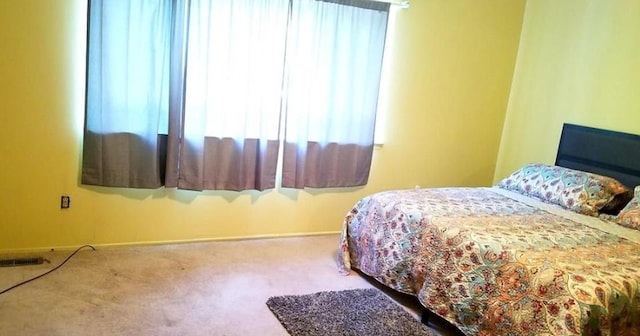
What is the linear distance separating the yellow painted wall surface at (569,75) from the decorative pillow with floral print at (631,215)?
66 cm

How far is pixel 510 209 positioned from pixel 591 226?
18.1 inches

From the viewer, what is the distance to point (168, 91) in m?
3.20

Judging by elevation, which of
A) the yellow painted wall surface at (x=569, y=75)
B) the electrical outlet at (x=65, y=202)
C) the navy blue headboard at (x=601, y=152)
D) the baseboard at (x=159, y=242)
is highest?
the yellow painted wall surface at (x=569, y=75)

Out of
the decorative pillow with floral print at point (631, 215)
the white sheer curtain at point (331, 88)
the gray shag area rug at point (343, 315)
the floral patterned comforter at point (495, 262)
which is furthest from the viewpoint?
the white sheer curtain at point (331, 88)

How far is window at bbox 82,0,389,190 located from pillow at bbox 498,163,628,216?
125 centimetres

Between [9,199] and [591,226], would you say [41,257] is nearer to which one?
[9,199]

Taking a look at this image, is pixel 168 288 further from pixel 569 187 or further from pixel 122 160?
pixel 569 187

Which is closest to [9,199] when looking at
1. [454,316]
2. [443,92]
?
[454,316]

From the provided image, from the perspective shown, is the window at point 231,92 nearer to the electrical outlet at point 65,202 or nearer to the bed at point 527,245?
the electrical outlet at point 65,202

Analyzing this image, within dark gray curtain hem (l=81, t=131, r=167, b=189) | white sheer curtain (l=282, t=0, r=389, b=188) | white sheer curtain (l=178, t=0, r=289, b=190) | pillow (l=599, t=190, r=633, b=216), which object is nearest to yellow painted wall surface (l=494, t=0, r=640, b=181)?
pillow (l=599, t=190, r=633, b=216)

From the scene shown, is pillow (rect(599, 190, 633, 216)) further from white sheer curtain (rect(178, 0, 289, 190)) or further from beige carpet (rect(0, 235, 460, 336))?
white sheer curtain (rect(178, 0, 289, 190))

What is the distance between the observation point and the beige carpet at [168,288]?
2420 millimetres

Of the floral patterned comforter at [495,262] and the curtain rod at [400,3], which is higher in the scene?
the curtain rod at [400,3]

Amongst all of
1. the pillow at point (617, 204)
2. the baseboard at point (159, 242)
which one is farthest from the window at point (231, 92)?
the pillow at point (617, 204)
